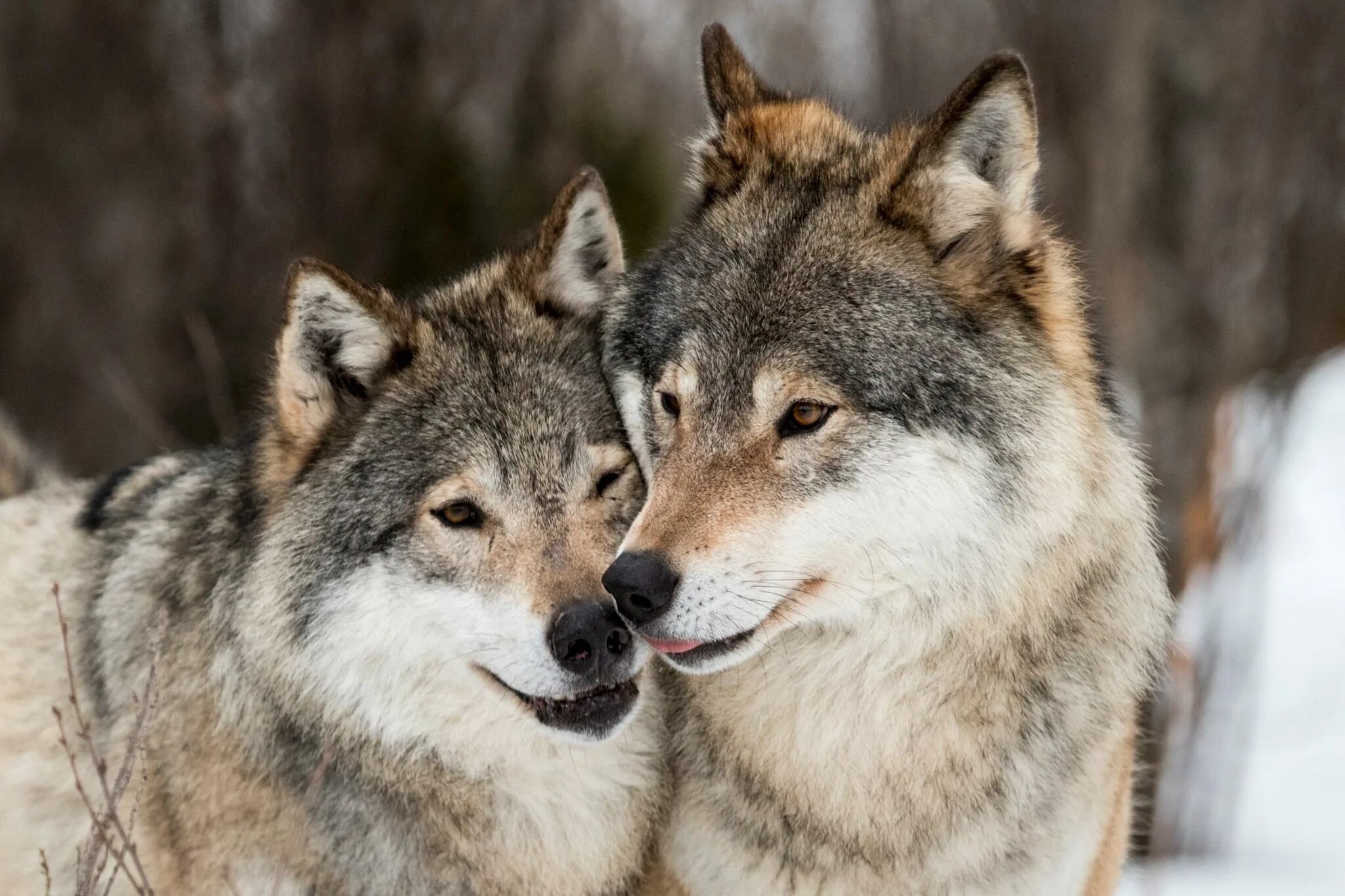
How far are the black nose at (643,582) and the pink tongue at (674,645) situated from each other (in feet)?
0.38

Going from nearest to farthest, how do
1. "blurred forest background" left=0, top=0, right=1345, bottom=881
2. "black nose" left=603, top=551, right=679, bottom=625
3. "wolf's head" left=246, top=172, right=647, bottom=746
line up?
"black nose" left=603, top=551, right=679, bottom=625 → "wolf's head" left=246, top=172, right=647, bottom=746 → "blurred forest background" left=0, top=0, right=1345, bottom=881

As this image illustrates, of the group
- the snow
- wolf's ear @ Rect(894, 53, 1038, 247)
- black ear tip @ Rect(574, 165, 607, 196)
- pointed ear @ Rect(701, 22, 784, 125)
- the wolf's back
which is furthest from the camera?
the snow

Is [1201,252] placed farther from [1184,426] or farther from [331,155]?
[331,155]

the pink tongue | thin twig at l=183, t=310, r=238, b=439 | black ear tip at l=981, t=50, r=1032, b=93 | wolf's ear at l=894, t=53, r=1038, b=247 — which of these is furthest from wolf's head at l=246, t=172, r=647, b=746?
thin twig at l=183, t=310, r=238, b=439

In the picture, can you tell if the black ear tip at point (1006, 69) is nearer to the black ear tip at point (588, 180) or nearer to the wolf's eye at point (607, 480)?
the black ear tip at point (588, 180)

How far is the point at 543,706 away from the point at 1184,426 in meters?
5.70

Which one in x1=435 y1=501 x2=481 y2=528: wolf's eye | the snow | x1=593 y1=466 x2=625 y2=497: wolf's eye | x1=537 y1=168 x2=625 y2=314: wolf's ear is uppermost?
x1=537 y1=168 x2=625 y2=314: wolf's ear

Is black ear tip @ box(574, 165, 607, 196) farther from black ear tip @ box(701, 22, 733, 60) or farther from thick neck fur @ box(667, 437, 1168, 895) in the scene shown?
thick neck fur @ box(667, 437, 1168, 895)

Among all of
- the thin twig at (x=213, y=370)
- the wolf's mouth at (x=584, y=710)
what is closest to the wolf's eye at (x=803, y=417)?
the wolf's mouth at (x=584, y=710)

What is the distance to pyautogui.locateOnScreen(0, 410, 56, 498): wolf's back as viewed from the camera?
226 inches

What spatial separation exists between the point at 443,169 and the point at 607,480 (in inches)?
240

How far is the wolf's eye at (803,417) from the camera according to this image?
334cm

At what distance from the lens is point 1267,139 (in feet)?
27.6

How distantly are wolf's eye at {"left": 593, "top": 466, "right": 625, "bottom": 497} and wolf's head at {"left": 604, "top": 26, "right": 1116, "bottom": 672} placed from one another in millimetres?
114
